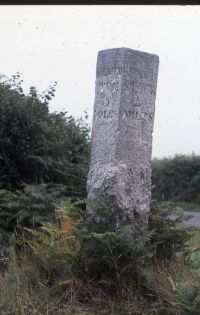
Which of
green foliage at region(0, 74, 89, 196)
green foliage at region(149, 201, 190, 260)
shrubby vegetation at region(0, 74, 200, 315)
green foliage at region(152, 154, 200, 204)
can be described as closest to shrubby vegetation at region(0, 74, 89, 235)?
green foliage at region(0, 74, 89, 196)

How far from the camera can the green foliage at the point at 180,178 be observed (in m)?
24.6

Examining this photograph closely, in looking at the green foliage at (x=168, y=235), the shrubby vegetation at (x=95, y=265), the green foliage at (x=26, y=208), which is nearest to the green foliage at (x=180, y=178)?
the green foliage at (x=26, y=208)

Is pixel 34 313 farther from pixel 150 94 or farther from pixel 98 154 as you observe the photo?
pixel 150 94

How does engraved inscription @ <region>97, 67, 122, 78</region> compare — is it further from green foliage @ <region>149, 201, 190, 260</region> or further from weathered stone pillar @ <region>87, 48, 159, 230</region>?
green foliage @ <region>149, 201, 190, 260</region>

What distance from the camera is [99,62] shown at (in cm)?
714

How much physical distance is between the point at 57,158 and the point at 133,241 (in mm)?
4856

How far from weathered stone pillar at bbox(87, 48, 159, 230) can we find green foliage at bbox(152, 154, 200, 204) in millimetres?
17455

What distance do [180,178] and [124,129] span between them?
1838 centimetres

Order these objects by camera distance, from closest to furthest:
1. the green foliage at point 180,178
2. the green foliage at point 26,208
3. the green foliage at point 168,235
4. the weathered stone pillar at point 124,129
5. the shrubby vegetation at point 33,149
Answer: the weathered stone pillar at point 124,129
the green foliage at point 168,235
the green foliage at point 26,208
the shrubby vegetation at point 33,149
the green foliage at point 180,178

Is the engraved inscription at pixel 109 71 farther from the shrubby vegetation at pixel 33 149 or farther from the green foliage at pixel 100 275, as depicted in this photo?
the shrubby vegetation at pixel 33 149

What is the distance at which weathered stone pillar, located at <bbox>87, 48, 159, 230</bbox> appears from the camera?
22.3ft

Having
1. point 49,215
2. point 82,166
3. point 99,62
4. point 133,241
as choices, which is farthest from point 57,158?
point 133,241

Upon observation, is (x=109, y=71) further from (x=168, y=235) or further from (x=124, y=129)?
(x=168, y=235)

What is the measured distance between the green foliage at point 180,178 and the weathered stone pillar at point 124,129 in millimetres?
17455
